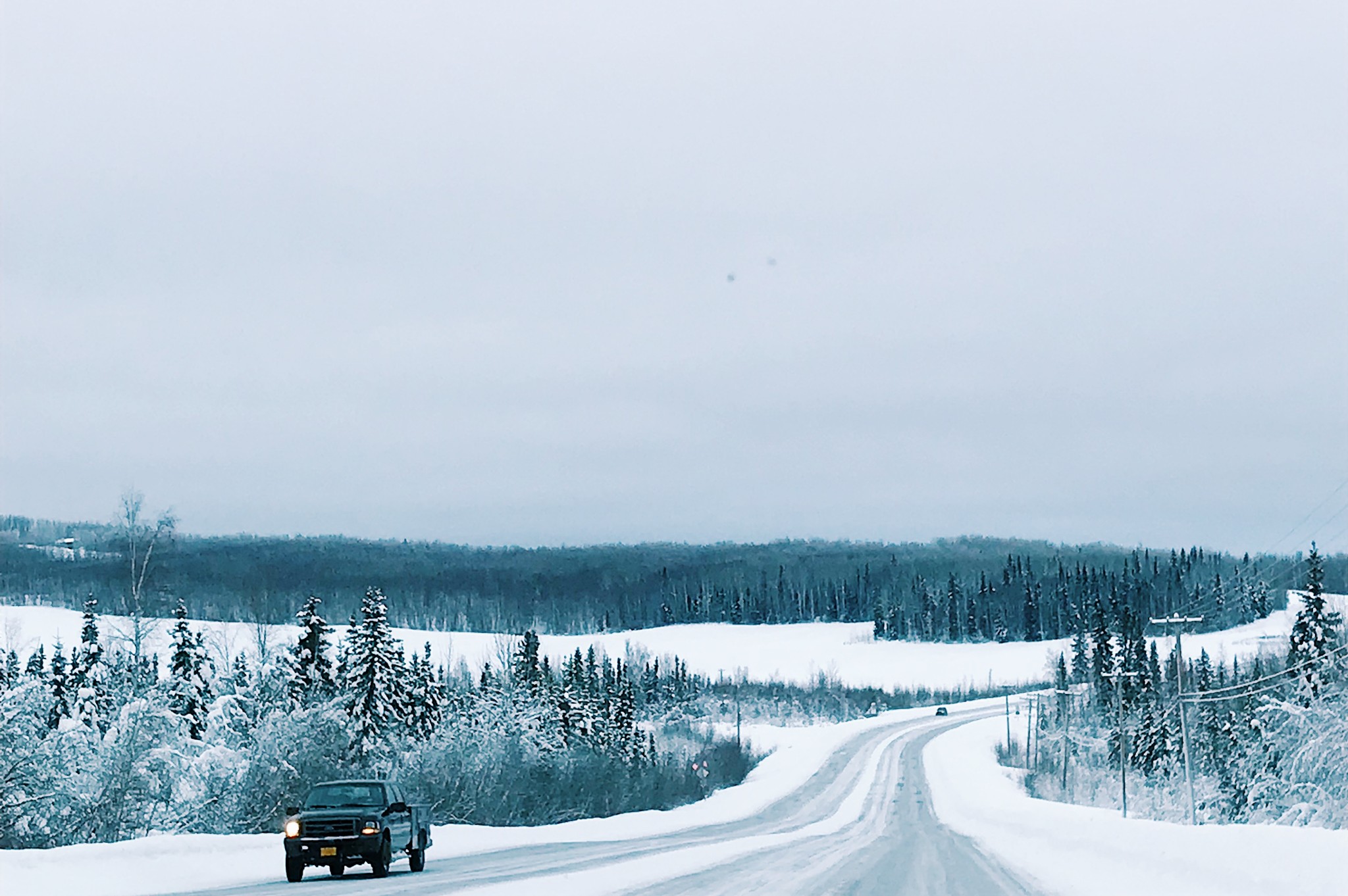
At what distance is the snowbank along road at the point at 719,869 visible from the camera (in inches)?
812

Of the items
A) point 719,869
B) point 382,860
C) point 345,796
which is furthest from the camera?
point 719,869

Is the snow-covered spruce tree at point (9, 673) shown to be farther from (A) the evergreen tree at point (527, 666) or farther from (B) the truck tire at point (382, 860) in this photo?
(A) the evergreen tree at point (527, 666)

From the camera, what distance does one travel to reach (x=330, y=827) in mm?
22719

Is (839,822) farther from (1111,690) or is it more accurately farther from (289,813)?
(1111,690)

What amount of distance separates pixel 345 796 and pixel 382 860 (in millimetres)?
1445

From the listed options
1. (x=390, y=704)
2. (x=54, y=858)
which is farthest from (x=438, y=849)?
(x=390, y=704)

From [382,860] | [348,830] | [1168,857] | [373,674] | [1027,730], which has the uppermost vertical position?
[348,830]

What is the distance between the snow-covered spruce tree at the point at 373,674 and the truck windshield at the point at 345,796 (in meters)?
39.3

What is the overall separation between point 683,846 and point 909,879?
13.4 meters

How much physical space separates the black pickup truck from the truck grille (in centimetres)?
1

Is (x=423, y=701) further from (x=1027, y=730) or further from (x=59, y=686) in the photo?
(x=1027, y=730)

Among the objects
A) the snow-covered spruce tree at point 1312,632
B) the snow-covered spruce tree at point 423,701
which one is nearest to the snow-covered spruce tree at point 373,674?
the snow-covered spruce tree at point 423,701

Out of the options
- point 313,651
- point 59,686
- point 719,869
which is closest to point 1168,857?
point 719,869

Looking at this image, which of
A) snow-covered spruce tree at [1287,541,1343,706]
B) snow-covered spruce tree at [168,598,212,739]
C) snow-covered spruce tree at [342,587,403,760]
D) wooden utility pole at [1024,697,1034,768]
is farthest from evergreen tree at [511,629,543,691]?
snow-covered spruce tree at [1287,541,1343,706]
